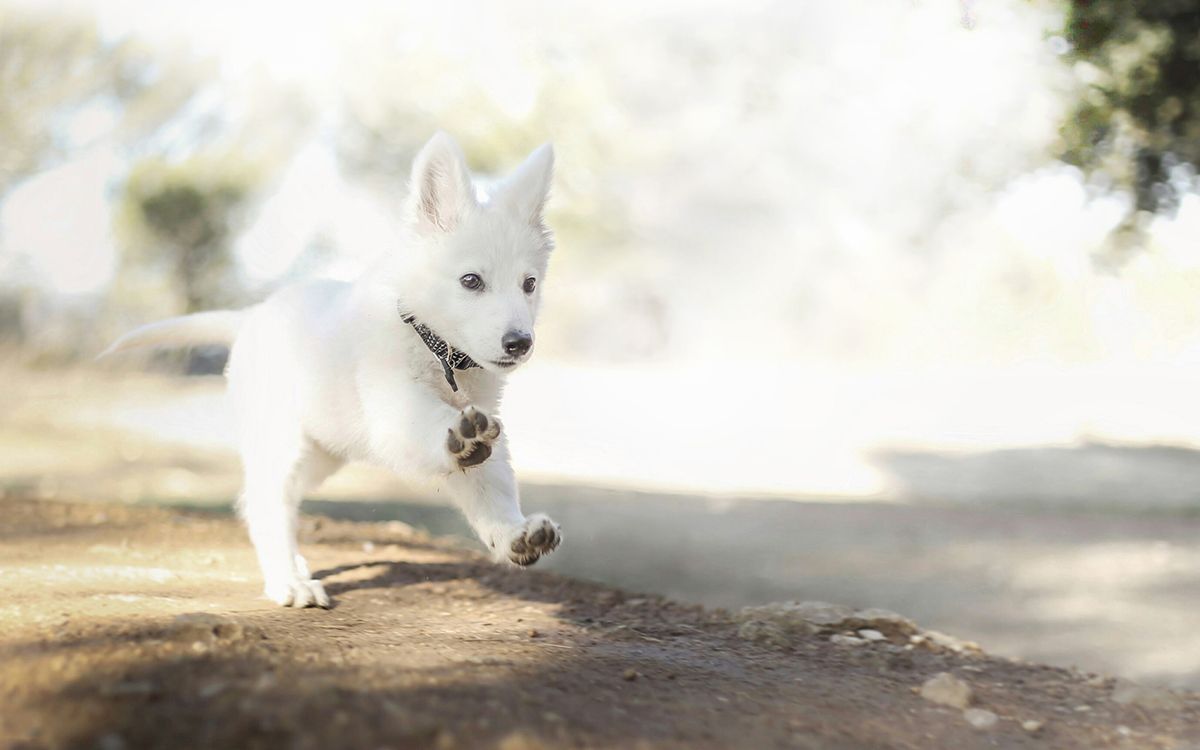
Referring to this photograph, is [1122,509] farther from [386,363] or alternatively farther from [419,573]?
[386,363]

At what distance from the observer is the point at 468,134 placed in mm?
10953

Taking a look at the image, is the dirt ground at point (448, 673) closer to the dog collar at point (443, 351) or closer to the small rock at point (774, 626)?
the small rock at point (774, 626)

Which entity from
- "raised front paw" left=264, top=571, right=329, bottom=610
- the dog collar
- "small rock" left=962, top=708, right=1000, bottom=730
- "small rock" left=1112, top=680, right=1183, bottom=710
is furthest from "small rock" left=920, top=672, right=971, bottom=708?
"raised front paw" left=264, top=571, right=329, bottom=610

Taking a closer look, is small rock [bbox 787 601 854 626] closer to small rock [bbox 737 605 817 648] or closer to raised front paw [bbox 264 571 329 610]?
small rock [bbox 737 605 817 648]

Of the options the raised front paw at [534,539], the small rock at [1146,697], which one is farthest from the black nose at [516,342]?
the small rock at [1146,697]

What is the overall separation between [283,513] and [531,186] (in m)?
1.46

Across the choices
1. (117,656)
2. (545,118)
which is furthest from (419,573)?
(545,118)

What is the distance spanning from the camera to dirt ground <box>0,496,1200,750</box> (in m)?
2.12

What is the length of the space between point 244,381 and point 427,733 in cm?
212

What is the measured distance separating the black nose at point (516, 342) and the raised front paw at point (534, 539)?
50 cm

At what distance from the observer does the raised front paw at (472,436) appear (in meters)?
2.82

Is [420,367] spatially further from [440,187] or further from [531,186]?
[531,186]

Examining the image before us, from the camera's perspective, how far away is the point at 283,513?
3668mm

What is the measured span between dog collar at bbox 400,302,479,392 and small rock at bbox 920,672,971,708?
1.78 metres
